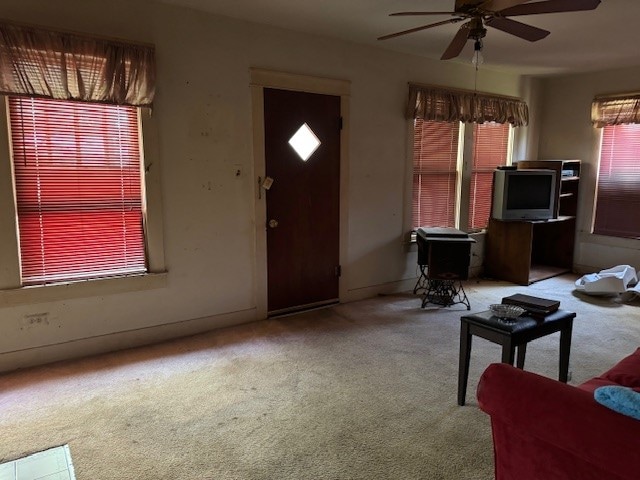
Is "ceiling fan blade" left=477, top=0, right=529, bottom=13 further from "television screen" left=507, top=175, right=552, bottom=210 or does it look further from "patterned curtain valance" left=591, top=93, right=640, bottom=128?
"patterned curtain valance" left=591, top=93, right=640, bottom=128

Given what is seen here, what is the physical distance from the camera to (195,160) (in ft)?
11.1

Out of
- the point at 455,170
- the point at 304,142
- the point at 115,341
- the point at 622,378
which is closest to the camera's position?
the point at 622,378

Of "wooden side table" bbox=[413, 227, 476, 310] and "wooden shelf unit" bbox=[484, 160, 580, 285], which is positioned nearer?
"wooden side table" bbox=[413, 227, 476, 310]

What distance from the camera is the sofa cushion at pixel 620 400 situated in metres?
1.10

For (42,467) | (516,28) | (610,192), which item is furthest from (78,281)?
(610,192)

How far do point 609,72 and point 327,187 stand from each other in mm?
3698

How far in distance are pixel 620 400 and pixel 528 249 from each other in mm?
4171

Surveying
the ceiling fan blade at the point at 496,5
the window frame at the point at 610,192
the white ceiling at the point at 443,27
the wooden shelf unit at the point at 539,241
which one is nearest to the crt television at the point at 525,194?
the wooden shelf unit at the point at 539,241

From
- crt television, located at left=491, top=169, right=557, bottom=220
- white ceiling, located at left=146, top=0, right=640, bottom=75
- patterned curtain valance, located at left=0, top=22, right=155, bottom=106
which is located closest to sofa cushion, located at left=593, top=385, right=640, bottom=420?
white ceiling, located at left=146, top=0, right=640, bottom=75

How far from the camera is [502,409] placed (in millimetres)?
1294

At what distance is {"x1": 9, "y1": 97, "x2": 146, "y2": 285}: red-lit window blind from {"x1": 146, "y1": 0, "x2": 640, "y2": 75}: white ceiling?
1.02 m

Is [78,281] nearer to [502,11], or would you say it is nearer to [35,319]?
[35,319]

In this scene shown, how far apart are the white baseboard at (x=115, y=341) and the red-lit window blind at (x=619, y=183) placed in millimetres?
4349

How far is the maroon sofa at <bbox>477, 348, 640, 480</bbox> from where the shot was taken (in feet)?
3.55
